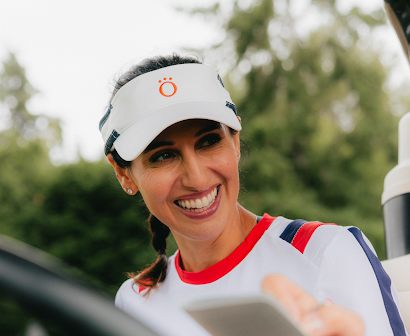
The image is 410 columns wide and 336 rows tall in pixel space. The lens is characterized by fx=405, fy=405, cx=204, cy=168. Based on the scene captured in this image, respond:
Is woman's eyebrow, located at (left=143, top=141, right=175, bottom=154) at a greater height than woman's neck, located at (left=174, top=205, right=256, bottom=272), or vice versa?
woman's eyebrow, located at (left=143, top=141, right=175, bottom=154)

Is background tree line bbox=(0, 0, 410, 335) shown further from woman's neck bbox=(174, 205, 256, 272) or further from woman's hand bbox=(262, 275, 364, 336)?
woman's hand bbox=(262, 275, 364, 336)

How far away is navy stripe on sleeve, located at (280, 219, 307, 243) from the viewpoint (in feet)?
4.20

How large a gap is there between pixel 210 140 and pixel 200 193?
0.18m

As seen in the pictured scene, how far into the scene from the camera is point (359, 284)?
991mm

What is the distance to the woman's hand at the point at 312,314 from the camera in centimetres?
65

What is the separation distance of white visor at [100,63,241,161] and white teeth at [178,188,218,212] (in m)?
0.23

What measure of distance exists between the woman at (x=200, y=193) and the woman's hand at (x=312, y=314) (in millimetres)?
412

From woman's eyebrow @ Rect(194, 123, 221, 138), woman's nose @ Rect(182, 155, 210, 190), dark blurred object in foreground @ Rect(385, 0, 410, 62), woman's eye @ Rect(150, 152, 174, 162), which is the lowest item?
woman's nose @ Rect(182, 155, 210, 190)

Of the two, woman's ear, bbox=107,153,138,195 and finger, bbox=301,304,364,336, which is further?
woman's ear, bbox=107,153,138,195

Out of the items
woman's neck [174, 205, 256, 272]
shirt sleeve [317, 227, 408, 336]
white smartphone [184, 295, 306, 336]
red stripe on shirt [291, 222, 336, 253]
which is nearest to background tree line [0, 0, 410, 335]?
woman's neck [174, 205, 256, 272]

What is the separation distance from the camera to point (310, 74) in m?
9.19

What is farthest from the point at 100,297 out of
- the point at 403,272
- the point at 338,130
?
the point at 338,130

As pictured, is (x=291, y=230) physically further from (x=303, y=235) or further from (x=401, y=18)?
(x=401, y=18)

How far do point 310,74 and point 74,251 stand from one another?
6260 mm
